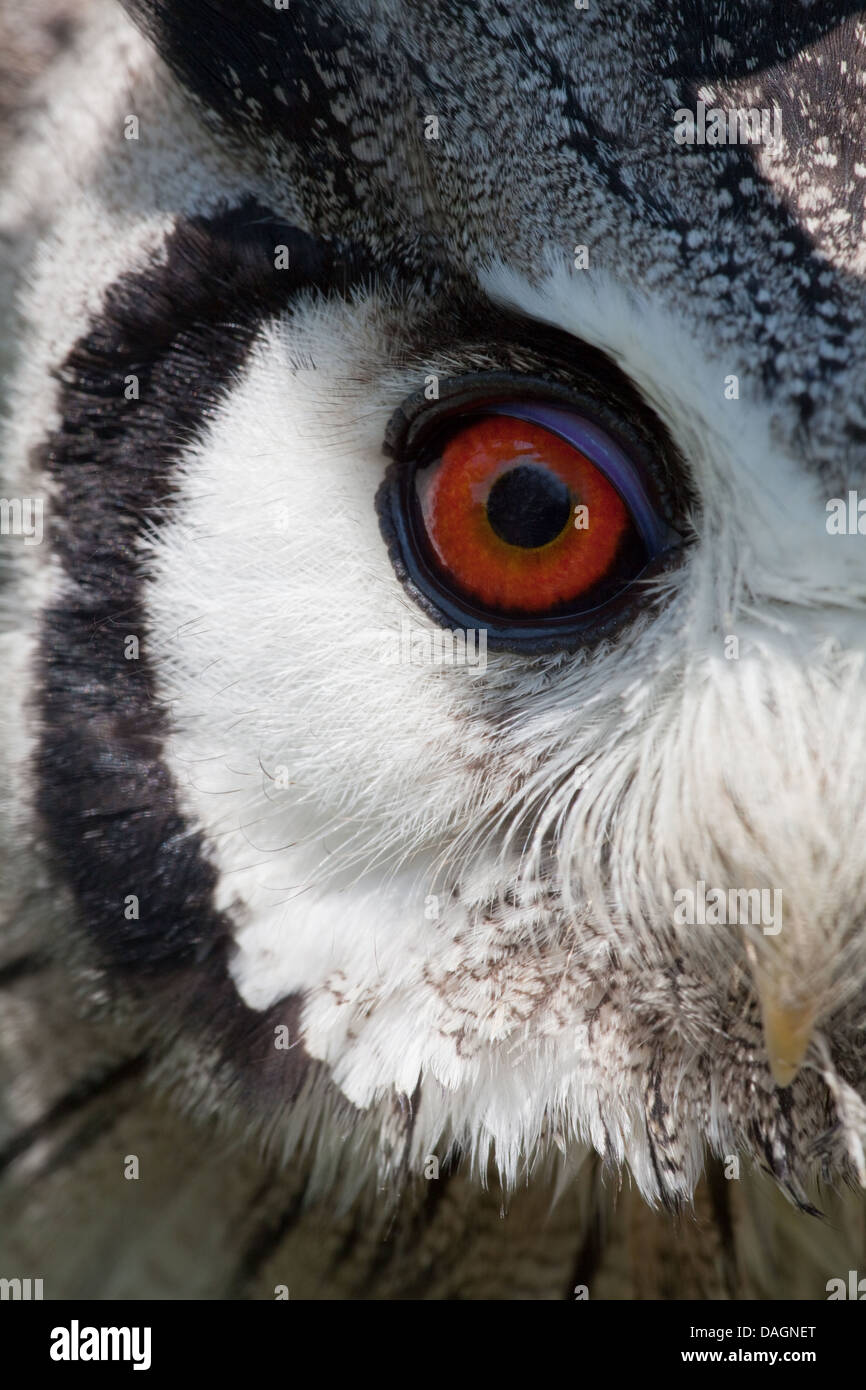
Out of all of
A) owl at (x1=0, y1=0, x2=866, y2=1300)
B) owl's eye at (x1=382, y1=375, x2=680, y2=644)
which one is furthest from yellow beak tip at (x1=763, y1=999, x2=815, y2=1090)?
owl's eye at (x1=382, y1=375, x2=680, y2=644)

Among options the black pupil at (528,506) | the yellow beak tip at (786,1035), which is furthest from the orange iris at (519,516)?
the yellow beak tip at (786,1035)

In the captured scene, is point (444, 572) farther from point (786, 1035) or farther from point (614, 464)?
point (786, 1035)

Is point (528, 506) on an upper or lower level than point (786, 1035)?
upper

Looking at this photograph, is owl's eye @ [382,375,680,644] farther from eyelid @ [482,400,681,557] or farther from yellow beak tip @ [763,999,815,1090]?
yellow beak tip @ [763,999,815,1090]

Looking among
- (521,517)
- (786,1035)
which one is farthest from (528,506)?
(786,1035)

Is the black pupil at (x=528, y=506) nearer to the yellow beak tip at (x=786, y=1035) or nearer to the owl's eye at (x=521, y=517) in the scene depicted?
the owl's eye at (x=521, y=517)

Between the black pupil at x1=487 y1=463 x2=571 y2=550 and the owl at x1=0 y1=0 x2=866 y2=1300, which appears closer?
the owl at x1=0 y1=0 x2=866 y2=1300
